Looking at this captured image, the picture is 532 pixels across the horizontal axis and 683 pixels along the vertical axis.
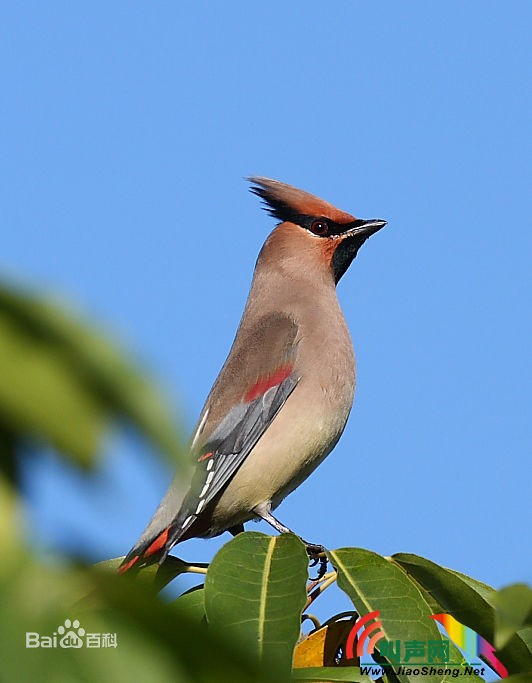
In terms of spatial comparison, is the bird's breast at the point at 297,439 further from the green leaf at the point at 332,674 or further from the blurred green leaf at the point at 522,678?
the blurred green leaf at the point at 522,678

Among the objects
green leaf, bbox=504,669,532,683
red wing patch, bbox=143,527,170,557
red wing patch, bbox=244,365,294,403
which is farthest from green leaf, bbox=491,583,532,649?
red wing patch, bbox=244,365,294,403

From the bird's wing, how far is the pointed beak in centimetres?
78

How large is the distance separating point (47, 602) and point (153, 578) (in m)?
2.69

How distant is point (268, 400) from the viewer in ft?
14.3

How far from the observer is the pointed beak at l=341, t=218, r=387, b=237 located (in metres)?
5.21

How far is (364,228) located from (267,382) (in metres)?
1.23

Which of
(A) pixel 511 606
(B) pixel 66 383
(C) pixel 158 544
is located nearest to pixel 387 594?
(C) pixel 158 544

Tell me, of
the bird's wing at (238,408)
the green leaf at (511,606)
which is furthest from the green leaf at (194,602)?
the green leaf at (511,606)

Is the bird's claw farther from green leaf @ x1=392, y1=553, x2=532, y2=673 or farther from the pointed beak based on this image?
the pointed beak

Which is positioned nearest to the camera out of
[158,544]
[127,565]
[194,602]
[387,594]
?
[387,594]

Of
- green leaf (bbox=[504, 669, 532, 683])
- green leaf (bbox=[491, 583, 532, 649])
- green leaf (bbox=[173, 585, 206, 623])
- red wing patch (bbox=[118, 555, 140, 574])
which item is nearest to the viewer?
green leaf (bbox=[491, 583, 532, 649])

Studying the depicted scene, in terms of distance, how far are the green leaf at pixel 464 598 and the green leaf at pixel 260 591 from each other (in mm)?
432

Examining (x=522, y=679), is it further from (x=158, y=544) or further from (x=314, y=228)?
(x=314, y=228)

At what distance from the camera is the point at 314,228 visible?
5262mm
